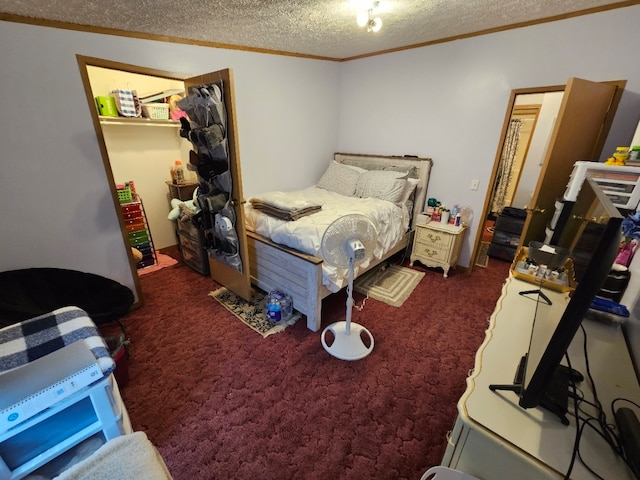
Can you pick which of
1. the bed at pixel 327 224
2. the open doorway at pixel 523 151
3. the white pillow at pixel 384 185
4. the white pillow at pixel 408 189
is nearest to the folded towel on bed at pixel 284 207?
the bed at pixel 327 224

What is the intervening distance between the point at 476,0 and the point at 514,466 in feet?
8.20

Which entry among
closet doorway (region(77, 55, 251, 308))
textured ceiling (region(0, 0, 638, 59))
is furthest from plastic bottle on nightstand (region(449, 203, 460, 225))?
closet doorway (region(77, 55, 251, 308))

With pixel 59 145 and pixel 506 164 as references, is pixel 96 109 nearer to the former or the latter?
pixel 59 145

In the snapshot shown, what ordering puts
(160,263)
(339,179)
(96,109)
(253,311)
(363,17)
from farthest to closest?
(339,179), (160,263), (253,311), (96,109), (363,17)

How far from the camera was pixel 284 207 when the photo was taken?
2387mm

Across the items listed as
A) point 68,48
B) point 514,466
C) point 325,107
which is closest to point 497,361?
point 514,466

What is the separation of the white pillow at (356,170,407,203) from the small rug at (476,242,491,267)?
134 centimetres

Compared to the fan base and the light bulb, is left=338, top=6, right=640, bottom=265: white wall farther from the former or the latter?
the fan base

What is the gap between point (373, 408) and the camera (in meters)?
1.62

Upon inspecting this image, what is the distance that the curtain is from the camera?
4535mm

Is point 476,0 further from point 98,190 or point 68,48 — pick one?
point 98,190

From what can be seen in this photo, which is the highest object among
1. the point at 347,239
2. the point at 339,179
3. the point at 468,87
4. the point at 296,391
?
the point at 468,87

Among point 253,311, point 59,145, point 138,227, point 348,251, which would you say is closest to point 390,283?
point 348,251

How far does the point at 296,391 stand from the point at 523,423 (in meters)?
1.26
